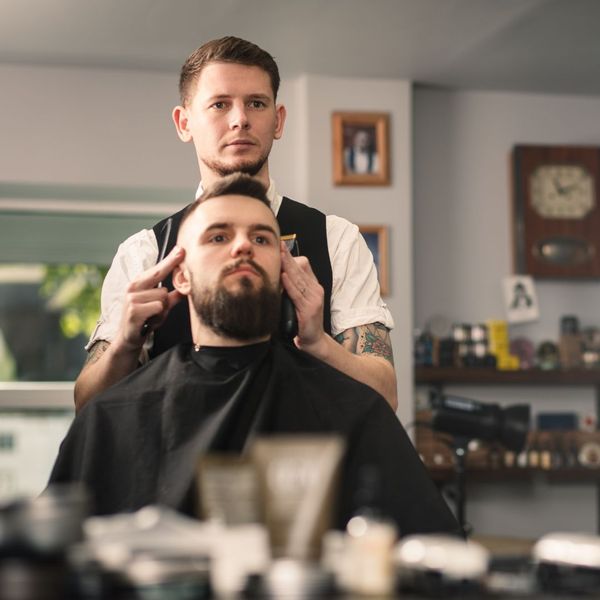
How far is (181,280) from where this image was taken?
2.05 m

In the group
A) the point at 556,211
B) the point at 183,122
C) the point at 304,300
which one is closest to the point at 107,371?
the point at 304,300

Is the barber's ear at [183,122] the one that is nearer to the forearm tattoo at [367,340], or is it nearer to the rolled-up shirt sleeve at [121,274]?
the rolled-up shirt sleeve at [121,274]

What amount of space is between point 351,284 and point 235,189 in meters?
0.52

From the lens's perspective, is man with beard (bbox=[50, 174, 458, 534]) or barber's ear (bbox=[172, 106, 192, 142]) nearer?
man with beard (bbox=[50, 174, 458, 534])

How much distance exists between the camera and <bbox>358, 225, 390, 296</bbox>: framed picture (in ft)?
16.1

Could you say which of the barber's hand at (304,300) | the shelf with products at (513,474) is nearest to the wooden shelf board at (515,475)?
the shelf with products at (513,474)

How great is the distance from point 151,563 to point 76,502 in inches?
3.6

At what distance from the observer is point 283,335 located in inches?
87.8

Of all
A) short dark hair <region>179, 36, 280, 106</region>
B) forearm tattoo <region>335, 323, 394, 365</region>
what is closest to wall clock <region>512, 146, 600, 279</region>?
forearm tattoo <region>335, 323, 394, 365</region>

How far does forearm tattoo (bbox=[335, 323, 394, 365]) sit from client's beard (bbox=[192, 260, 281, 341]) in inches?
14.7

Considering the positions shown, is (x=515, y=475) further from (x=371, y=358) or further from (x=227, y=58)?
(x=227, y=58)

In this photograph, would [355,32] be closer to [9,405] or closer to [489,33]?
[489,33]

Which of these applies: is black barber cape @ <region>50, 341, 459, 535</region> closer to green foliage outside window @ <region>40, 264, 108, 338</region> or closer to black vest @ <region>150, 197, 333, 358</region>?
black vest @ <region>150, 197, 333, 358</region>

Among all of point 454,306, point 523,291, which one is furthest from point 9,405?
point 523,291
